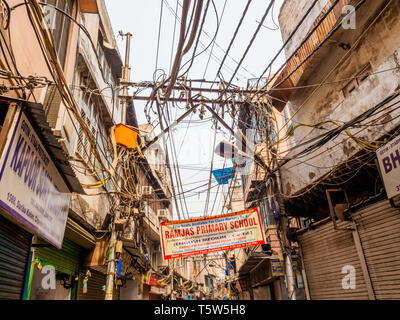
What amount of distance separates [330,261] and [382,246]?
7.25 ft

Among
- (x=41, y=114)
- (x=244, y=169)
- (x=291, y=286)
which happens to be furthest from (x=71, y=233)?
(x=244, y=169)

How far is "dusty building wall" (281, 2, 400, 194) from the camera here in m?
7.23

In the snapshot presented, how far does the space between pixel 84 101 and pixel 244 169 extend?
12.5 metres

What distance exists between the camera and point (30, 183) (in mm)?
4035

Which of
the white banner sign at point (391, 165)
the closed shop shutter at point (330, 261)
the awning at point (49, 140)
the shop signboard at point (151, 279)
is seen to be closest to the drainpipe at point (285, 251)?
the closed shop shutter at point (330, 261)

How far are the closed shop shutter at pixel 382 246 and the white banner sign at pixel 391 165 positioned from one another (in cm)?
127

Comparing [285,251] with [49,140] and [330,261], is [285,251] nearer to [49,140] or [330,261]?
[330,261]

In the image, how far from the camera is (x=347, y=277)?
832 cm

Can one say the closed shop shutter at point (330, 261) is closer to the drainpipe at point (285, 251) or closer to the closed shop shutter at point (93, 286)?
the drainpipe at point (285, 251)

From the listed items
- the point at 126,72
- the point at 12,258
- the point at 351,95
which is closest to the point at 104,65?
the point at 126,72

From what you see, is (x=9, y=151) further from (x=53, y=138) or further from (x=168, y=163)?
(x=168, y=163)

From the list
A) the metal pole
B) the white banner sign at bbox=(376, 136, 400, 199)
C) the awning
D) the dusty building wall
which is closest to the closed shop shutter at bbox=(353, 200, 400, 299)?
the white banner sign at bbox=(376, 136, 400, 199)

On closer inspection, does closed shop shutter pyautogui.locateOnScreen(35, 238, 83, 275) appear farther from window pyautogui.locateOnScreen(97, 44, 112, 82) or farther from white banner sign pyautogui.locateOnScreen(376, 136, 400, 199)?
white banner sign pyautogui.locateOnScreen(376, 136, 400, 199)

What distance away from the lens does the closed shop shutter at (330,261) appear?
816cm
